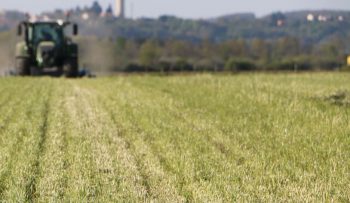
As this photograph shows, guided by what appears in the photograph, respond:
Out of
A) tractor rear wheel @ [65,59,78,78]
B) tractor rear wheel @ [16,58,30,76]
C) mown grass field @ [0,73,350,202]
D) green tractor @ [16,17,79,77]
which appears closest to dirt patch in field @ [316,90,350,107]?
mown grass field @ [0,73,350,202]

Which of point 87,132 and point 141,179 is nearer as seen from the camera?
point 141,179

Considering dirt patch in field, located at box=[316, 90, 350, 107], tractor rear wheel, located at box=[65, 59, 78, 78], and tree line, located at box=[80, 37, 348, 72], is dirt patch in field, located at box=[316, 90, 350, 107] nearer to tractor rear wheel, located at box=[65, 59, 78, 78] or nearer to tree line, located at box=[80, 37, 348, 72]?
tractor rear wheel, located at box=[65, 59, 78, 78]

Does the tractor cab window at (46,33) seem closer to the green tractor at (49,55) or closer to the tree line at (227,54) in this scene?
the green tractor at (49,55)

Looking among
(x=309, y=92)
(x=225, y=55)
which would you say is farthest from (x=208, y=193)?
(x=225, y=55)

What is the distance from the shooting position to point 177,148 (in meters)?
9.74

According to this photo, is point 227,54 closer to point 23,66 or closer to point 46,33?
point 46,33

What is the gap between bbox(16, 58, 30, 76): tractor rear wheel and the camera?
31281mm

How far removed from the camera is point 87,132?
37.2ft

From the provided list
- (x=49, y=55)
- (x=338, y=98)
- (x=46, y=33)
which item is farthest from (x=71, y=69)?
(x=338, y=98)

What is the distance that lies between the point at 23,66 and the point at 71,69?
88.3 inches

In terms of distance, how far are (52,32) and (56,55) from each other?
1.29 metres

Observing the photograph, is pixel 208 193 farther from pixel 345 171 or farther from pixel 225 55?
pixel 225 55

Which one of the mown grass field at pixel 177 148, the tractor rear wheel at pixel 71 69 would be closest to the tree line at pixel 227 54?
the tractor rear wheel at pixel 71 69

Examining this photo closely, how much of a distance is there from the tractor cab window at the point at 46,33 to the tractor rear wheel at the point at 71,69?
121cm
